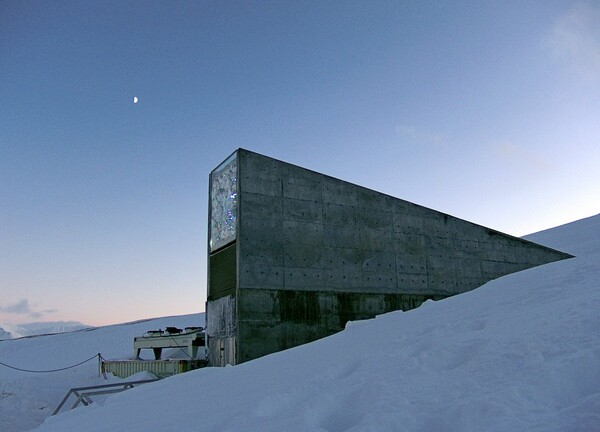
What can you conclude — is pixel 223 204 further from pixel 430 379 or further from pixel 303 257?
pixel 430 379

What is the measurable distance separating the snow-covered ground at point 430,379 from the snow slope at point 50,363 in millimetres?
9249

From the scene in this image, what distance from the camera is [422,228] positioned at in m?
21.6

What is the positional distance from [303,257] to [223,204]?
3.70 metres

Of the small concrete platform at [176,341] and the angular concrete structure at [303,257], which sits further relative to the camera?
the small concrete platform at [176,341]

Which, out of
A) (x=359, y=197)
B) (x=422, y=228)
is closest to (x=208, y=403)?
(x=359, y=197)

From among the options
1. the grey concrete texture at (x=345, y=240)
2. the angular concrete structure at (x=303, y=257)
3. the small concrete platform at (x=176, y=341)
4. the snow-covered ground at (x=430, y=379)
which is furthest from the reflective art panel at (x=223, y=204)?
the snow-covered ground at (x=430, y=379)

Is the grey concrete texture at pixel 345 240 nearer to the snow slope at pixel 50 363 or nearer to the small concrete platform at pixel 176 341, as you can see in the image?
the small concrete platform at pixel 176 341

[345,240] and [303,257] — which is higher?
[345,240]

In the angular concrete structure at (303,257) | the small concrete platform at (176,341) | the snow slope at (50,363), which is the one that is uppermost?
the angular concrete structure at (303,257)

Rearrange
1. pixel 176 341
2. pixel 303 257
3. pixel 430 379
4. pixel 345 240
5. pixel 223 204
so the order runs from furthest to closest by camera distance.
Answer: pixel 176 341 → pixel 345 240 → pixel 223 204 → pixel 303 257 → pixel 430 379

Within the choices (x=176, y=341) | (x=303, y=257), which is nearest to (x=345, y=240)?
(x=303, y=257)

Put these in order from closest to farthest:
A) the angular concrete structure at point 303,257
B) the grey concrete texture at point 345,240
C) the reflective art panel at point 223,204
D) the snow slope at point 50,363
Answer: the snow slope at point 50,363 → the angular concrete structure at point 303,257 → the grey concrete texture at point 345,240 → the reflective art panel at point 223,204

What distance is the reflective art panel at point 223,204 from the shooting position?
1716 centimetres

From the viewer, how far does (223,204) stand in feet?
59.0
